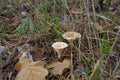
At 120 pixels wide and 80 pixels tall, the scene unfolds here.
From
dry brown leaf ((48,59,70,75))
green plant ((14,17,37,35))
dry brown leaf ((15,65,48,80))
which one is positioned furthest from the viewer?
green plant ((14,17,37,35))

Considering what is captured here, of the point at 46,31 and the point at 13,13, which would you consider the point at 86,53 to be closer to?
the point at 46,31

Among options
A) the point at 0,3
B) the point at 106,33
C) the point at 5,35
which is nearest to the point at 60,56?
the point at 106,33

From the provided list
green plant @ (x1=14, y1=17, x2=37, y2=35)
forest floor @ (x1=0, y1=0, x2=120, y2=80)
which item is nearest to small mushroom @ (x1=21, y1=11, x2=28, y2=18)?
forest floor @ (x1=0, y1=0, x2=120, y2=80)

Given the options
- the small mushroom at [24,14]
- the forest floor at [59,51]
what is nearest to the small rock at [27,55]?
the forest floor at [59,51]

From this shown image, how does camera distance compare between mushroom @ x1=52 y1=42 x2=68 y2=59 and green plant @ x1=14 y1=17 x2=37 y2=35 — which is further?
green plant @ x1=14 y1=17 x2=37 y2=35

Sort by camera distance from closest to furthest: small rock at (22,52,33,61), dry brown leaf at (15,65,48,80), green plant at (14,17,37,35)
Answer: dry brown leaf at (15,65,48,80) → small rock at (22,52,33,61) → green plant at (14,17,37,35)

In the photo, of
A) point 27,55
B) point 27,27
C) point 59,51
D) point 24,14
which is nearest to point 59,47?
point 59,51

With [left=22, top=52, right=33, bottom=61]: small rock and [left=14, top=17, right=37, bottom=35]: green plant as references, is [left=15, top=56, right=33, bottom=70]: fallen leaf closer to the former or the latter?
[left=22, top=52, right=33, bottom=61]: small rock
